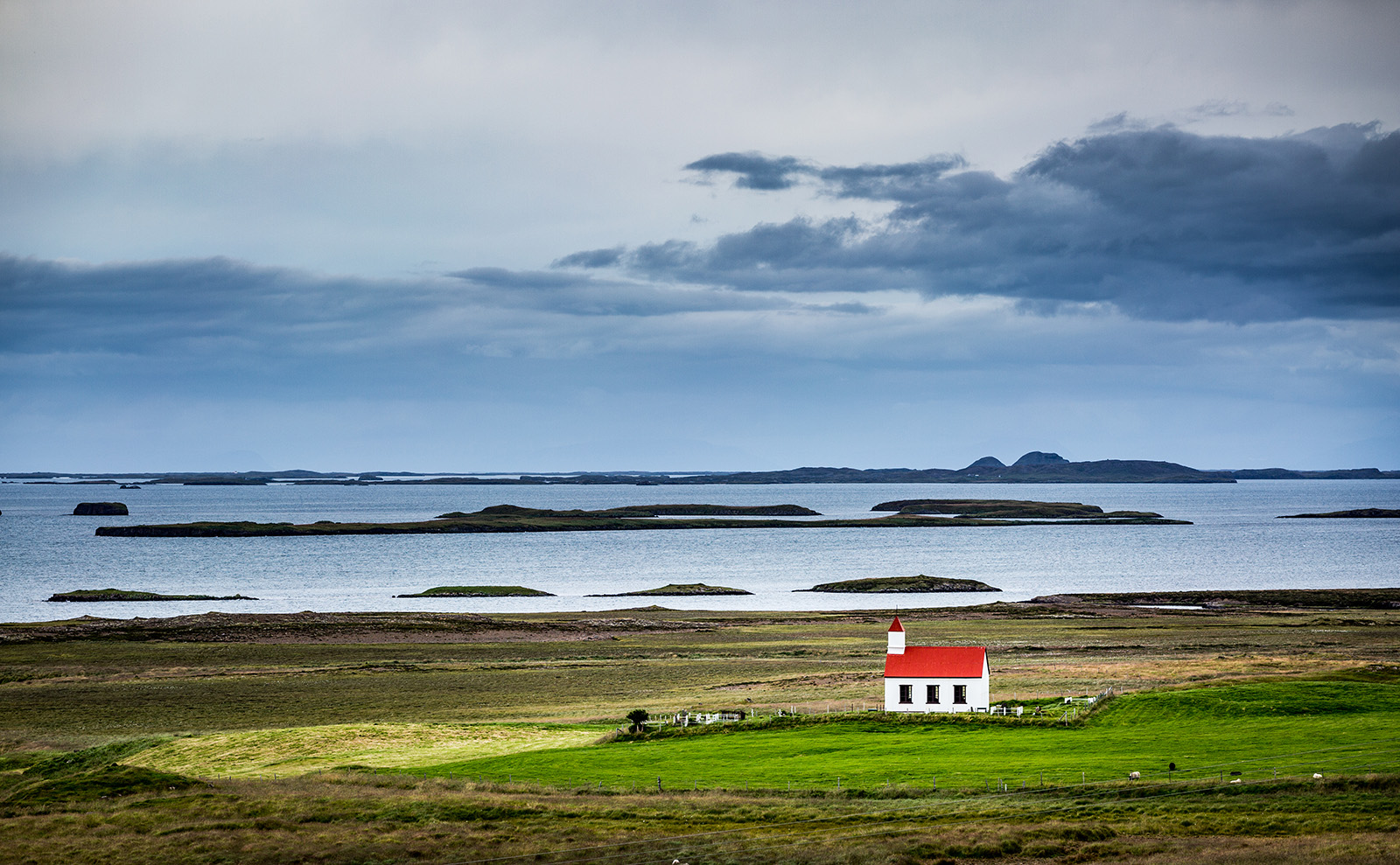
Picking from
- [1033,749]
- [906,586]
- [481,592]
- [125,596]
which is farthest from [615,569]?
[1033,749]

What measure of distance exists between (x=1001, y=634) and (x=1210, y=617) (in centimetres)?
2242

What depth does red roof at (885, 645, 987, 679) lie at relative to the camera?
49812mm

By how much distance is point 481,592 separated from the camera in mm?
120938

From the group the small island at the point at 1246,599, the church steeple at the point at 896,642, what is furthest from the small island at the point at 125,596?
the church steeple at the point at 896,642

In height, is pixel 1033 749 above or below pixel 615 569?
above

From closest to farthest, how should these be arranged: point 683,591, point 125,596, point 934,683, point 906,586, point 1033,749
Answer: point 1033,749 < point 934,683 < point 125,596 < point 683,591 < point 906,586

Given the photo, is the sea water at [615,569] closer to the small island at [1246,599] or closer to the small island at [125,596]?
the small island at [125,596]

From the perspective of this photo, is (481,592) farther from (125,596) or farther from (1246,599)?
(1246,599)

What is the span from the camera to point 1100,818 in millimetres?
30750

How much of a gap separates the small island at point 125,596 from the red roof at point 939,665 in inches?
3195

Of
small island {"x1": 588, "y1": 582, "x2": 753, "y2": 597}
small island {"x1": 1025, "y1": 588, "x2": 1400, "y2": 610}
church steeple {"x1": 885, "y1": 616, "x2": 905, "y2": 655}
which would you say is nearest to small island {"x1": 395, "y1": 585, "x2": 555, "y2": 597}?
small island {"x1": 588, "y1": 582, "x2": 753, "y2": 597}

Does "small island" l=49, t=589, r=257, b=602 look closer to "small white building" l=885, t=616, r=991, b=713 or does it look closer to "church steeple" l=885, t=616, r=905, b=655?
"church steeple" l=885, t=616, r=905, b=655

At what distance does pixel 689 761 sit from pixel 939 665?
13612 millimetres

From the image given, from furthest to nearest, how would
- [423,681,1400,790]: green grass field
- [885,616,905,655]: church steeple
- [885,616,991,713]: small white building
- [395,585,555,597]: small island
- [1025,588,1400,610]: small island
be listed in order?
[395,585,555,597]: small island → [1025,588,1400,610]: small island → [885,616,905,655]: church steeple → [885,616,991,713]: small white building → [423,681,1400,790]: green grass field
